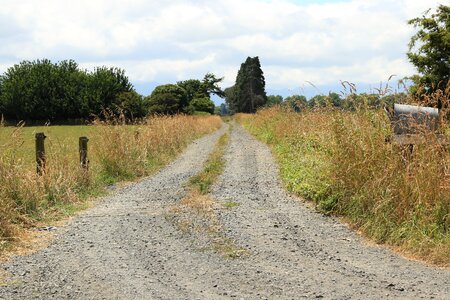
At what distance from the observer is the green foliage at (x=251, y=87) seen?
8925cm

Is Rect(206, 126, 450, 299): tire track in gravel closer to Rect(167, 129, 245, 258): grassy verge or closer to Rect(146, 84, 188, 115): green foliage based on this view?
Rect(167, 129, 245, 258): grassy verge

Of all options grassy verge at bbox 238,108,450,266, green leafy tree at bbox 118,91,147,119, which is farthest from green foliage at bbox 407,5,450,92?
green leafy tree at bbox 118,91,147,119

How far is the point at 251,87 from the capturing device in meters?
89.9

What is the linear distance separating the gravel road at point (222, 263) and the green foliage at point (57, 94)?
200ft

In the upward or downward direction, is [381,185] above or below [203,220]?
above

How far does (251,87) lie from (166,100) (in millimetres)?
22253

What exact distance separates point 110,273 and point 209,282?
113 cm

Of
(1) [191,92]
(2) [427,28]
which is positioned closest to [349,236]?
(2) [427,28]

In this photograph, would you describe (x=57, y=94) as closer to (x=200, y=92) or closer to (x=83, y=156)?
(x=200, y=92)

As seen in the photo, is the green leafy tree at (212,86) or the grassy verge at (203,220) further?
the green leafy tree at (212,86)

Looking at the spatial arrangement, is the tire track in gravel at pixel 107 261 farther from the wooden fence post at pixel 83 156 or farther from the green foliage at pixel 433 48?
the green foliage at pixel 433 48

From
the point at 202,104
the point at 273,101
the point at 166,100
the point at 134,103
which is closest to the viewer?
the point at 134,103

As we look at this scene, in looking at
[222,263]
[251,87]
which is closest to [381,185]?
[222,263]

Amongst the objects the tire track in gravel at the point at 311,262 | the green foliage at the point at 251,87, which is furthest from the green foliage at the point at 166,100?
the tire track in gravel at the point at 311,262
